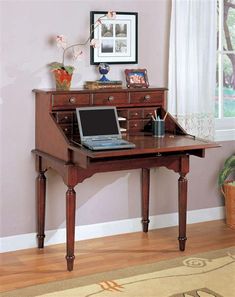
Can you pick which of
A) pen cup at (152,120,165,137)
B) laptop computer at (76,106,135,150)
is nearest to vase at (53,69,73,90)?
laptop computer at (76,106,135,150)

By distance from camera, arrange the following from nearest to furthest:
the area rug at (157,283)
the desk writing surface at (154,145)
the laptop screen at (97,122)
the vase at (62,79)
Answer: the area rug at (157,283) < the desk writing surface at (154,145) < the laptop screen at (97,122) < the vase at (62,79)

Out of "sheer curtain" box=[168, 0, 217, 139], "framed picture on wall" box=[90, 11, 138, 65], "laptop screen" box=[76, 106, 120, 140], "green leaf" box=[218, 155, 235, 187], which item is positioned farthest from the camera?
"green leaf" box=[218, 155, 235, 187]

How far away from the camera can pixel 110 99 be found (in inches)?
159

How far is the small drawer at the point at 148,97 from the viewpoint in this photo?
4160 millimetres

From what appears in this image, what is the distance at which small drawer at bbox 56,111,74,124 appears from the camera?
3912 millimetres

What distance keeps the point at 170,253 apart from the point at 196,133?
3.20 feet

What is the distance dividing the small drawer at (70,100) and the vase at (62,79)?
0.38 ft

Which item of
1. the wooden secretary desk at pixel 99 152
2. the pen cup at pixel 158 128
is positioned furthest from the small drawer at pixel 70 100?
the pen cup at pixel 158 128

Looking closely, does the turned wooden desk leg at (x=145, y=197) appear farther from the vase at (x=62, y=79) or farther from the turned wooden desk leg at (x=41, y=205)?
the vase at (x=62, y=79)

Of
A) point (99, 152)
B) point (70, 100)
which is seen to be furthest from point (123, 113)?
point (99, 152)

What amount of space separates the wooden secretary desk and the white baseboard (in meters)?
0.11

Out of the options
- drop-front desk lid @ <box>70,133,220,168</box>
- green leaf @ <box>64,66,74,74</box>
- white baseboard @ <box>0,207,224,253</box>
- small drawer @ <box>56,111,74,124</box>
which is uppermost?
green leaf @ <box>64,66,74,74</box>

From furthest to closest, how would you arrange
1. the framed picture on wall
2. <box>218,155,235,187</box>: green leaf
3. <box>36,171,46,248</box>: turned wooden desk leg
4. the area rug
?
<box>218,155,235,187</box>: green leaf
the framed picture on wall
<box>36,171,46,248</box>: turned wooden desk leg
the area rug

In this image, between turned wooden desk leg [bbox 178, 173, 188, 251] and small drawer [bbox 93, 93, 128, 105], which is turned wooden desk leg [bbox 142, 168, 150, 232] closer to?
turned wooden desk leg [bbox 178, 173, 188, 251]
